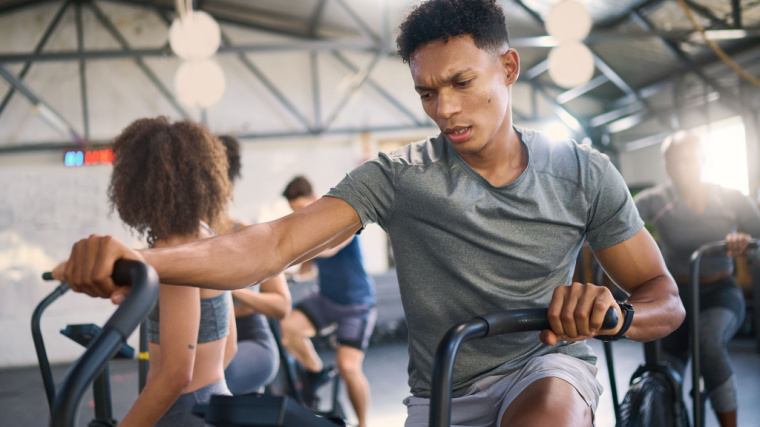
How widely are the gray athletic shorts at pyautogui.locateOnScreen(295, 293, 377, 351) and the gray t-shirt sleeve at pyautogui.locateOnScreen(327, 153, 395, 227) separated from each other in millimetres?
2527

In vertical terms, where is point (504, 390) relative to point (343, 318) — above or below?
above

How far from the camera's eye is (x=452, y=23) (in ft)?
4.22

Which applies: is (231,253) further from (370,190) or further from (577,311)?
(577,311)

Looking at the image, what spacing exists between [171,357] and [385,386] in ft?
12.5

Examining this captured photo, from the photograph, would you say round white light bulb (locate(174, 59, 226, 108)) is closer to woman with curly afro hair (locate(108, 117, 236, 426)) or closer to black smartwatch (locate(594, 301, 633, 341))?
woman with curly afro hair (locate(108, 117, 236, 426))

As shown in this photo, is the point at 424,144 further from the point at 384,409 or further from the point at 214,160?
the point at 384,409

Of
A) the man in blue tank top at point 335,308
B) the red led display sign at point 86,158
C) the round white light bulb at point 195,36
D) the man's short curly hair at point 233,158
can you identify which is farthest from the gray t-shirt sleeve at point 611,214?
the red led display sign at point 86,158

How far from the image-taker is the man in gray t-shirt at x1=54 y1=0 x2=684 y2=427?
4.09 feet

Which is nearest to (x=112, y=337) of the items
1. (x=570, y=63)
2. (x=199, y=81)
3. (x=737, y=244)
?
(x=737, y=244)

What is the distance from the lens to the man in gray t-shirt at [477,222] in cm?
125

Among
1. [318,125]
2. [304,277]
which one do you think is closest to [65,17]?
[318,125]

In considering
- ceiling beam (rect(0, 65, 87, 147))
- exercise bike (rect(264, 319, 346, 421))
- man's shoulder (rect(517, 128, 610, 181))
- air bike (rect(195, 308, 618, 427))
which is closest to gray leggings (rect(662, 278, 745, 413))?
man's shoulder (rect(517, 128, 610, 181))

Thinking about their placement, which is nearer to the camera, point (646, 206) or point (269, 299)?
point (269, 299)

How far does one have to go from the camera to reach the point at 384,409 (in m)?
4.26
